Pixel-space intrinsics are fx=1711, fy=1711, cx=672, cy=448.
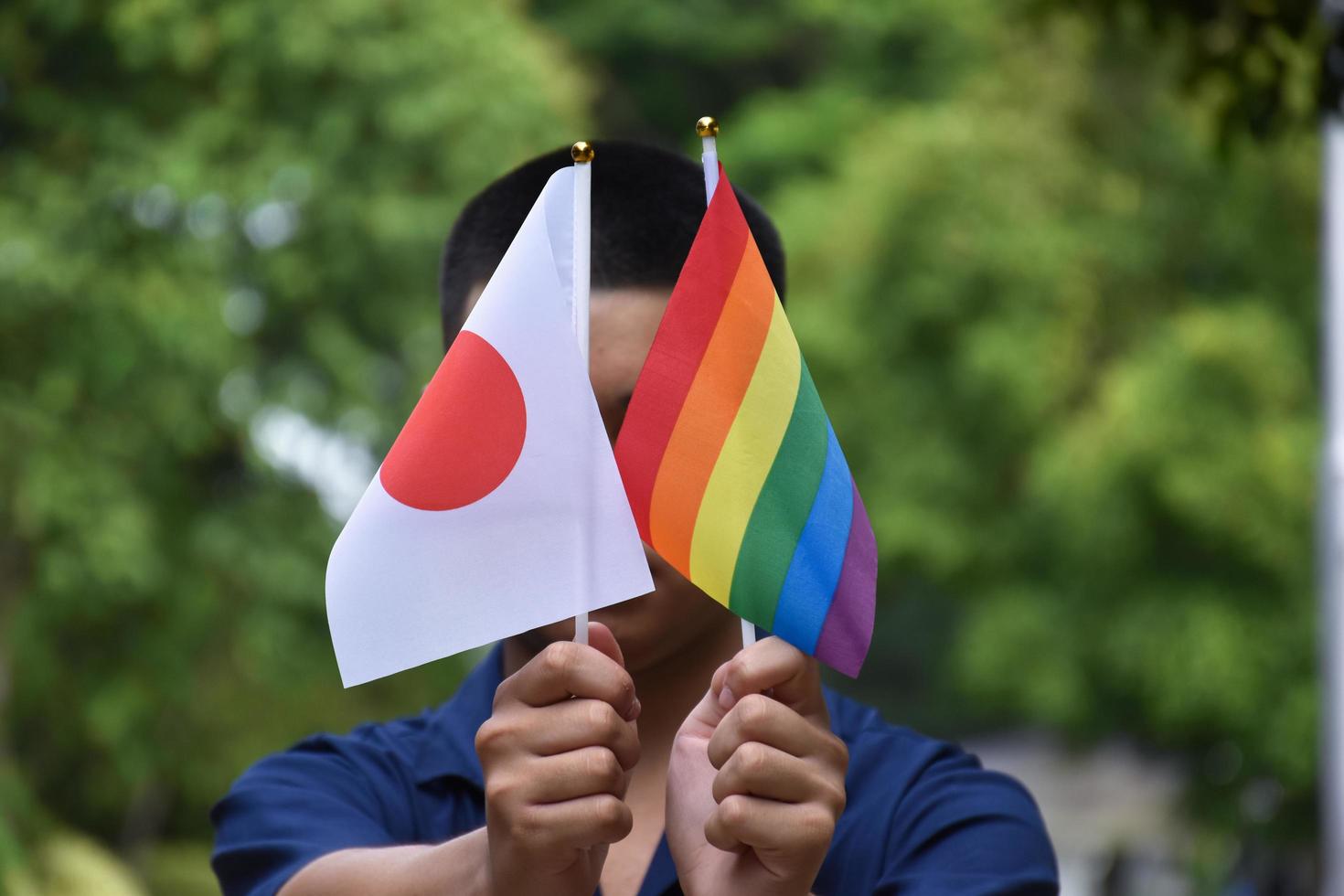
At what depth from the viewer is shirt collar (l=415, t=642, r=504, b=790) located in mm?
2182

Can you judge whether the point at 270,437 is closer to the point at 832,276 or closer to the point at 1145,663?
the point at 832,276

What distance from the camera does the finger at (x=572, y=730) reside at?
62.9 inches

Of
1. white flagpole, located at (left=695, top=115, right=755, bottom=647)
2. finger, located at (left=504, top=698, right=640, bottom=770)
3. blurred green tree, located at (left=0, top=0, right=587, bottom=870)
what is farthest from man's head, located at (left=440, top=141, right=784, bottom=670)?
blurred green tree, located at (left=0, top=0, right=587, bottom=870)

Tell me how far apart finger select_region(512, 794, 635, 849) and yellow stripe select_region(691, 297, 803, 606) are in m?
0.26

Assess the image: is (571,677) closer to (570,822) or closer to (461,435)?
(570,822)

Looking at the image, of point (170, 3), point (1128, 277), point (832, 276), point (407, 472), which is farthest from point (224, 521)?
point (407, 472)

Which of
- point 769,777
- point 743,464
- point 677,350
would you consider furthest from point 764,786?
point 677,350

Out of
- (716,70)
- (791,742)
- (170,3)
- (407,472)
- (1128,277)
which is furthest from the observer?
(716,70)

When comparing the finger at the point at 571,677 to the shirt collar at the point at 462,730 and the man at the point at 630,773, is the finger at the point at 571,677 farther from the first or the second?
the shirt collar at the point at 462,730

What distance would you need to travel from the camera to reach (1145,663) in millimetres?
11352

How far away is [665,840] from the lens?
6.58ft

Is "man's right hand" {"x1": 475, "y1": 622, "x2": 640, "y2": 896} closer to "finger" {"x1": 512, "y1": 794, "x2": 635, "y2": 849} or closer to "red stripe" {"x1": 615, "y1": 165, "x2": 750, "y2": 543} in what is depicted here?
"finger" {"x1": 512, "y1": 794, "x2": 635, "y2": 849}

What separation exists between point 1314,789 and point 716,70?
11.5 m

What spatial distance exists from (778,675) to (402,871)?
0.44 metres
